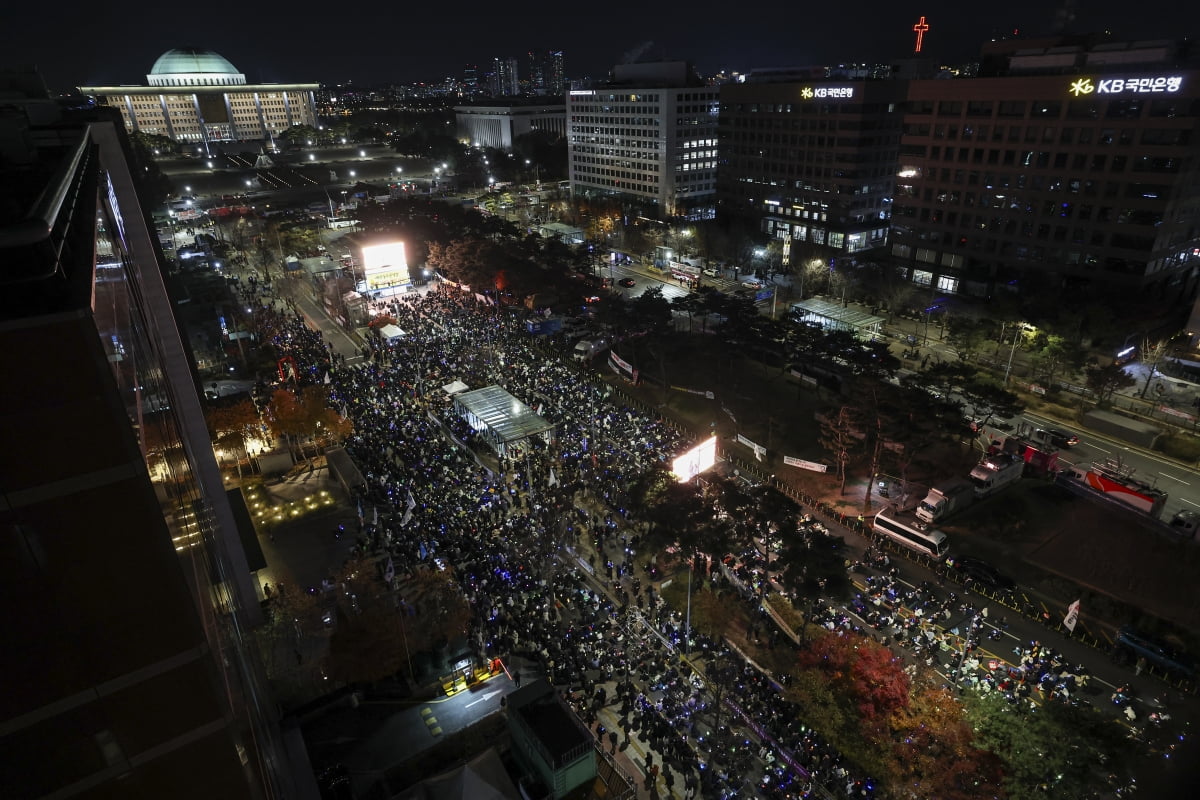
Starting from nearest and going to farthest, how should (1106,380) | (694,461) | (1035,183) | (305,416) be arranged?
(694,461)
(305,416)
(1106,380)
(1035,183)

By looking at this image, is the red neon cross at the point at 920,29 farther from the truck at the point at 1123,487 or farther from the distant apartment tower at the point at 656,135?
the truck at the point at 1123,487

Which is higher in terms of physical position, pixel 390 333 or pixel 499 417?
pixel 499 417

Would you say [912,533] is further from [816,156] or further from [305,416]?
[816,156]

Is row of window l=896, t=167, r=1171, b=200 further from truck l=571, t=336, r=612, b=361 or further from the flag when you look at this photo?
the flag

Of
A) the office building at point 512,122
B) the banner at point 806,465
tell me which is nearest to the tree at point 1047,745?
the banner at point 806,465

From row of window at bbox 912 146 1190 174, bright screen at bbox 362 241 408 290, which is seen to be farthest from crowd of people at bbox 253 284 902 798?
row of window at bbox 912 146 1190 174

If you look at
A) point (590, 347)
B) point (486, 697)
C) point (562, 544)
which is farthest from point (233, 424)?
point (590, 347)

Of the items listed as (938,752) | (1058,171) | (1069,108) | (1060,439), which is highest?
(1069,108)
